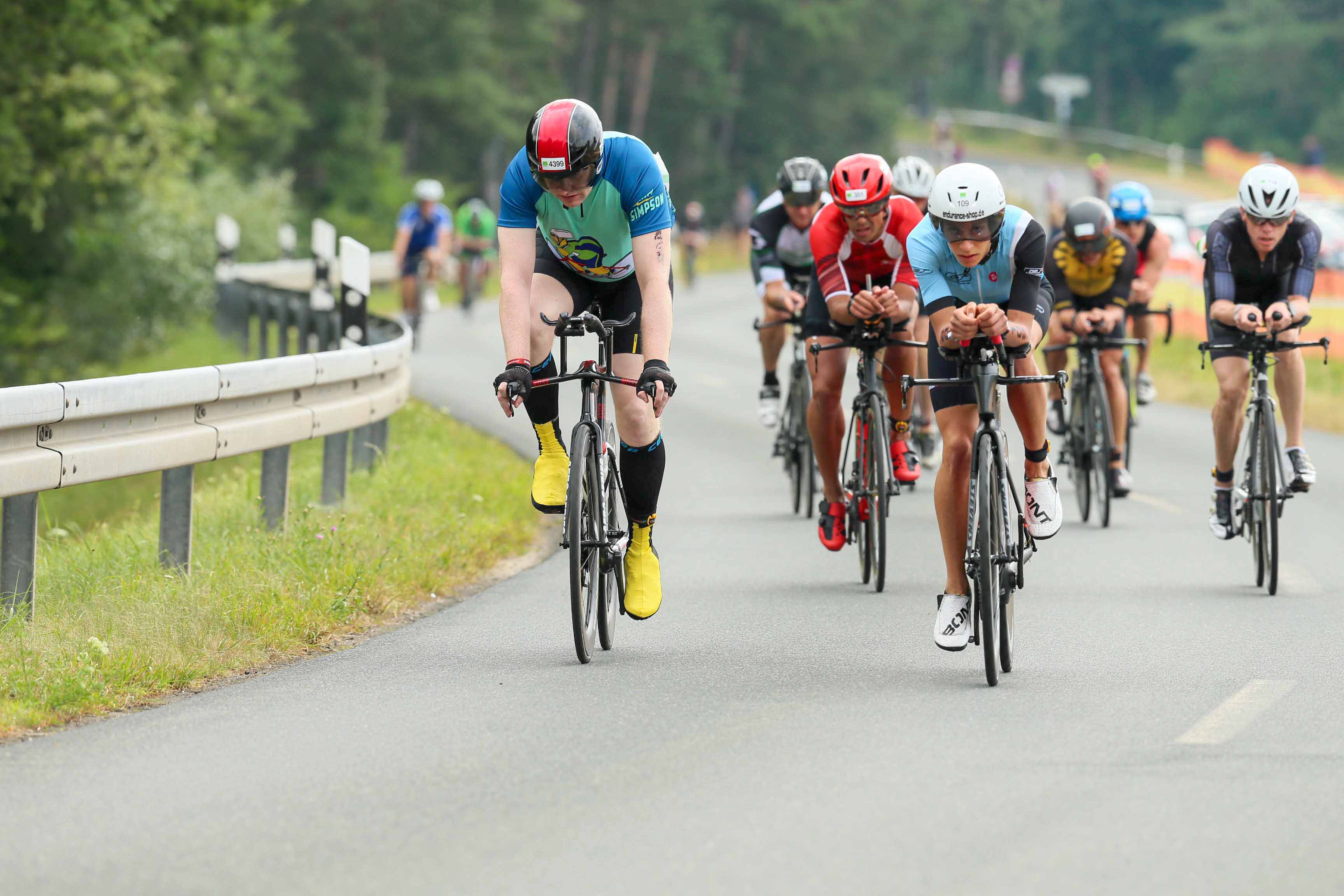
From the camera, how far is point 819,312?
10.8 meters

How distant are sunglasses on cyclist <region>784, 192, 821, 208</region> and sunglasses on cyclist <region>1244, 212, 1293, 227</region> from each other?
3062mm

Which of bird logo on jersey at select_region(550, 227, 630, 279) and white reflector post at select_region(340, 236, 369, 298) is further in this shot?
white reflector post at select_region(340, 236, 369, 298)

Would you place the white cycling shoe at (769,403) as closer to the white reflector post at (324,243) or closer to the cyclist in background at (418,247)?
the white reflector post at (324,243)

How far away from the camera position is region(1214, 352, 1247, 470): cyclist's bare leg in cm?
1078

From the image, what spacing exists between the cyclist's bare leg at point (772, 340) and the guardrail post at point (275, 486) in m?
3.78

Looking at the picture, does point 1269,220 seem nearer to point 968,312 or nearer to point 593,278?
point 968,312

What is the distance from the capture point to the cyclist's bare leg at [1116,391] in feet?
44.4

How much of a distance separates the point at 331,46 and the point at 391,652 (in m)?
53.3

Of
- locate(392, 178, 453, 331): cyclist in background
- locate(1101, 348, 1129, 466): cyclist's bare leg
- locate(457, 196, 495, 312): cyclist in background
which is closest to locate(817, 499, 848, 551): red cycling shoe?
locate(1101, 348, 1129, 466): cyclist's bare leg

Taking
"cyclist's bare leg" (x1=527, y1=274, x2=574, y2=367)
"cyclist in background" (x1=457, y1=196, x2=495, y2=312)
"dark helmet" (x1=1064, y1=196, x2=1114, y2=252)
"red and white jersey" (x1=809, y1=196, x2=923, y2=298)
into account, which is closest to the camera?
"cyclist's bare leg" (x1=527, y1=274, x2=574, y2=367)

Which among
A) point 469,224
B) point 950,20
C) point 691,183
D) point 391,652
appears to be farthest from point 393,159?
point 391,652

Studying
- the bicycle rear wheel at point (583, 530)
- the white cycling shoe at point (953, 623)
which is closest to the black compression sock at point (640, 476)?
the bicycle rear wheel at point (583, 530)

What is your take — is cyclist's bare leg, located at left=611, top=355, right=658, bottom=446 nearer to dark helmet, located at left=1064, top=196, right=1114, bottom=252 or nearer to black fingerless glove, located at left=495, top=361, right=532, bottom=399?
black fingerless glove, located at left=495, top=361, right=532, bottom=399

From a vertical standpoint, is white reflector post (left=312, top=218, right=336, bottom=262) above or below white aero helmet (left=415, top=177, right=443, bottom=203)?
below
